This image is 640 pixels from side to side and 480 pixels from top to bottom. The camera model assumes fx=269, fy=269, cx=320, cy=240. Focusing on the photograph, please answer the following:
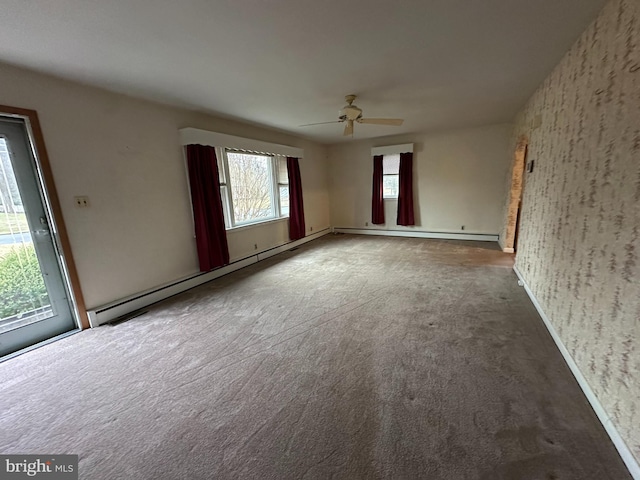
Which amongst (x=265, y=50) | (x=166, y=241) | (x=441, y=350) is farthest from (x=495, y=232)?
(x=166, y=241)

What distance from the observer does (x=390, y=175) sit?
247 inches

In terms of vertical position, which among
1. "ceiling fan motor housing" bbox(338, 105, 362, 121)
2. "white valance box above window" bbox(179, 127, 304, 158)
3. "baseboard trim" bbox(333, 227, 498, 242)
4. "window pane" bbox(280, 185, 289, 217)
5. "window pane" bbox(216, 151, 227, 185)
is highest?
"ceiling fan motor housing" bbox(338, 105, 362, 121)

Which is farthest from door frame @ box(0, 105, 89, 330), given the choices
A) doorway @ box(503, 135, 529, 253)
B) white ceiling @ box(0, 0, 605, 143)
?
doorway @ box(503, 135, 529, 253)

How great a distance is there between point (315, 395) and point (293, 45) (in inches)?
95.5

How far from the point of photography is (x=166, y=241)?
3.37 m

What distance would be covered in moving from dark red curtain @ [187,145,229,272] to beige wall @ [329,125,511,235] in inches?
149

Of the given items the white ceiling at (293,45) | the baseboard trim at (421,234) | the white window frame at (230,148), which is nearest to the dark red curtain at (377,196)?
the baseboard trim at (421,234)

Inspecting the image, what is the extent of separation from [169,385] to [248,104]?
3083 millimetres

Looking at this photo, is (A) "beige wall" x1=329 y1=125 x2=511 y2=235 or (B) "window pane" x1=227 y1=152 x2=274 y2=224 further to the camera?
(A) "beige wall" x1=329 y1=125 x2=511 y2=235

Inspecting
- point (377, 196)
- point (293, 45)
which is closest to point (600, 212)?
point (293, 45)

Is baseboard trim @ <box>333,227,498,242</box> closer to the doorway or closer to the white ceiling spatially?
the doorway

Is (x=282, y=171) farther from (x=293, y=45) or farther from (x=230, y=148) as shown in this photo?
(x=293, y=45)

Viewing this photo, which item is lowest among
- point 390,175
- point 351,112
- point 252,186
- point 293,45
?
point 252,186

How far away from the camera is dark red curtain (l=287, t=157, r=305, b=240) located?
17.6 feet
